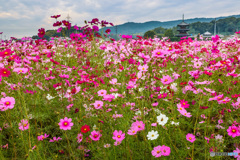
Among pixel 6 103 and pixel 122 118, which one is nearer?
pixel 6 103

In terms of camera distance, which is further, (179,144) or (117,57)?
(117,57)

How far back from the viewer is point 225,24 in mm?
110188

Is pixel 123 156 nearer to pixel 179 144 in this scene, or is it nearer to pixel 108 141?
pixel 108 141

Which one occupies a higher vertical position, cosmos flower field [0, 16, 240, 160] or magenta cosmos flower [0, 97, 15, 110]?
magenta cosmos flower [0, 97, 15, 110]

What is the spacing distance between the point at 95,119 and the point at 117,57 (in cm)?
125

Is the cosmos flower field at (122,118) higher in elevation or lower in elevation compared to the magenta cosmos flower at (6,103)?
lower

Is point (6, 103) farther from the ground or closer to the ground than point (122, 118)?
farther from the ground

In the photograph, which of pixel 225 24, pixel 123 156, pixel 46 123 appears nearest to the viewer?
pixel 123 156

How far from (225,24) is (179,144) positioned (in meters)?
130

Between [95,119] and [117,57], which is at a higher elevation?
[117,57]

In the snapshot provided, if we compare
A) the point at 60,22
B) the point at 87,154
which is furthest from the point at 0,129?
the point at 60,22

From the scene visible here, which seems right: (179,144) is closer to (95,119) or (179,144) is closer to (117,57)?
(95,119)

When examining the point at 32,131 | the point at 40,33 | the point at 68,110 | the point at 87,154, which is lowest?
A: the point at 87,154

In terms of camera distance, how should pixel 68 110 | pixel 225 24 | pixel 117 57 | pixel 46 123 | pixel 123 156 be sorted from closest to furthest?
1. pixel 123 156
2. pixel 68 110
3. pixel 46 123
4. pixel 117 57
5. pixel 225 24
